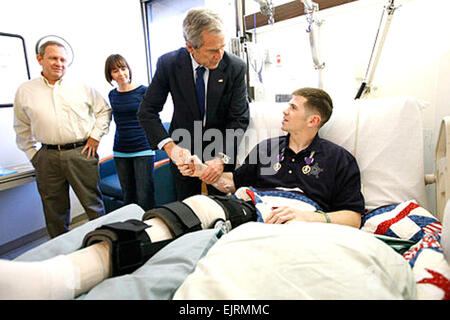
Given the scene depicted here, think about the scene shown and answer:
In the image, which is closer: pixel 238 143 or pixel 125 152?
pixel 238 143

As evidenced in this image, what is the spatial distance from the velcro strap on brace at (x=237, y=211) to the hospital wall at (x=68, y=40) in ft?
7.25

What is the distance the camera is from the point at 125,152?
2.21 metres

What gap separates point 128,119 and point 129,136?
A: 0.14 metres

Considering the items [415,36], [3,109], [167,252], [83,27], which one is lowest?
[167,252]

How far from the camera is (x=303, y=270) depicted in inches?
23.4

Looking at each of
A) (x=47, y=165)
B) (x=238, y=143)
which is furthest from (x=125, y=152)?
(x=238, y=143)

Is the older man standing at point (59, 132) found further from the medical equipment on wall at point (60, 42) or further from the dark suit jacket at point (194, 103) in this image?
the dark suit jacket at point (194, 103)

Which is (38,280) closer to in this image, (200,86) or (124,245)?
(124,245)

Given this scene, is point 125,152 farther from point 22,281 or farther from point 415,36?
point 415,36

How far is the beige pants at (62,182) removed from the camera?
207 centimetres

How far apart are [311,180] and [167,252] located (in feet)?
2.51

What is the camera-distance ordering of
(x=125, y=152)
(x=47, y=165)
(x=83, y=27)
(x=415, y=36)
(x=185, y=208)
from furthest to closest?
1. (x=83, y=27)
2. (x=125, y=152)
3. (x=47, y=165)
4. (x=415, y=36)
5. (x=185, y=208)

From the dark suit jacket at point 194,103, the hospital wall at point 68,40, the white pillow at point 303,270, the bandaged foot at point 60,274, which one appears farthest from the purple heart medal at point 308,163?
the hospital wall at point 68,40

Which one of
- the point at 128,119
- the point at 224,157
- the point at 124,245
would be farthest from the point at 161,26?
the point at 124,245
